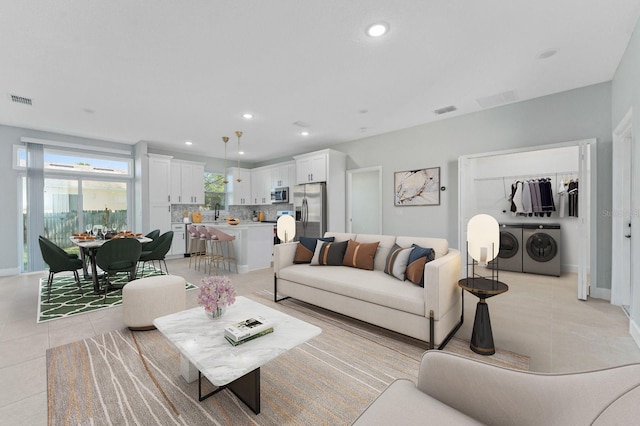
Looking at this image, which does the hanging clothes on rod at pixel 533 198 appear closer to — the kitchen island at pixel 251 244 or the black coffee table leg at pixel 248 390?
the kitchen island at pixel 251 244

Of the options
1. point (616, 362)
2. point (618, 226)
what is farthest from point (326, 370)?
point (618, 226)

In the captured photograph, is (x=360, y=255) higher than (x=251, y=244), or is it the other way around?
(x=360, y=255)

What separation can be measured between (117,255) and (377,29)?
398 cm

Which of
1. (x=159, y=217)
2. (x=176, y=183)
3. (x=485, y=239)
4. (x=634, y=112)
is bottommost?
(x=485, y=239)

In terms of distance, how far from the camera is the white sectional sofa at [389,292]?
7.32 ft

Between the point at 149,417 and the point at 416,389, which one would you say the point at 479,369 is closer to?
the point at 416,389

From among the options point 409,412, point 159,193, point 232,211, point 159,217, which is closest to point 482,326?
point 409,412

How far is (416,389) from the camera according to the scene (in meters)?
1.14

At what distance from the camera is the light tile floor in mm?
1872

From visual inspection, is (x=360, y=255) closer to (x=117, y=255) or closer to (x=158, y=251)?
(x=117, y=255)

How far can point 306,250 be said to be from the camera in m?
3.64

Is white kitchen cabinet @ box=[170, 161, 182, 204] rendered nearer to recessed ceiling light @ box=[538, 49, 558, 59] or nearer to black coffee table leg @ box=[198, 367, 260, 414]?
black coffee table leg @ box=[198, 367, 260, 414]

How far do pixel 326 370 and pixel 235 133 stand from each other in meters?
4.83

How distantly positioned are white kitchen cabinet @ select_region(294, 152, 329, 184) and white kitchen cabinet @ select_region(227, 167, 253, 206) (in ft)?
7.54
